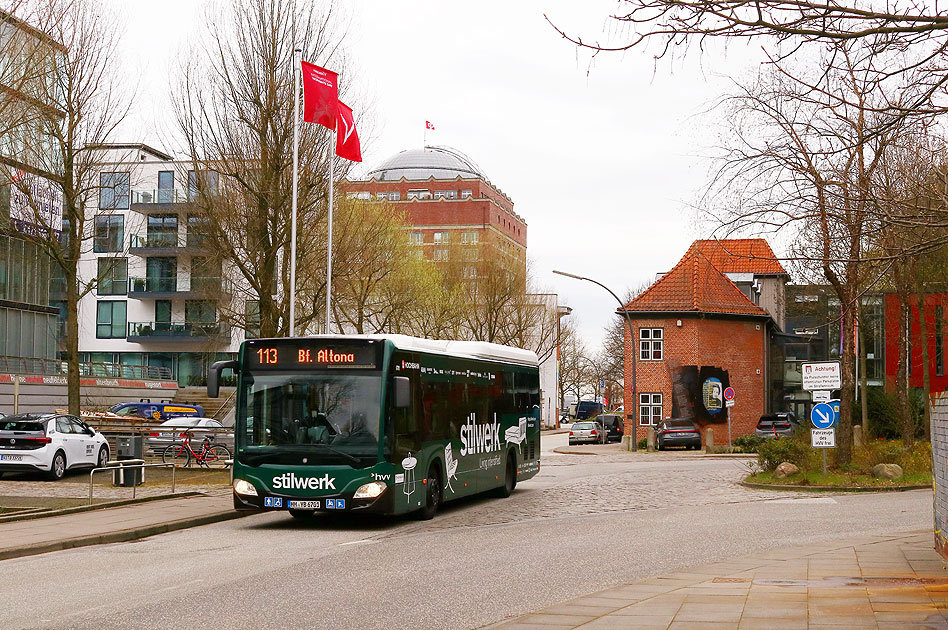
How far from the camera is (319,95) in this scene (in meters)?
27.8

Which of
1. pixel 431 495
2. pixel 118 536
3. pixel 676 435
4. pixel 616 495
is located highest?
pixel 431 495

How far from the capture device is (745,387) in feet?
180

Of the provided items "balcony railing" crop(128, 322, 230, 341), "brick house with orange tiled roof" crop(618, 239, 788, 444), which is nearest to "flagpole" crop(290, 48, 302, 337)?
"brick house with orange tiled roof" crop(618, 239, 788, 444)

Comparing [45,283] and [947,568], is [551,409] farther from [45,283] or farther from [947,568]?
[947,568]

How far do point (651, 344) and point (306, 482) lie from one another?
39184mm

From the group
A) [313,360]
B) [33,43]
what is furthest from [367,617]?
[33,43]

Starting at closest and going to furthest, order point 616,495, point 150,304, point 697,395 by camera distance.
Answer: point 616,495 → point 697,395 → point 150,304

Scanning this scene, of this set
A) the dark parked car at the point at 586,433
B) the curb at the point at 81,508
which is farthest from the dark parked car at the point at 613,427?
the curb at the point at 81,508

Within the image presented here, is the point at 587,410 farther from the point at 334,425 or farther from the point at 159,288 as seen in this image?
the point at 334,425

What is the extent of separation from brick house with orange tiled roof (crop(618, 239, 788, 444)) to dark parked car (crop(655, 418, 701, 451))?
2.30 meters

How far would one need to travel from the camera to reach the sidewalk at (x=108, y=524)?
48.0 feet

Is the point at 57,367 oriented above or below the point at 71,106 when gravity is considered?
below

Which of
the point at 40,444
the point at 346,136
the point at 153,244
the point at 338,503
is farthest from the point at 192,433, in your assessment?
the point at 153,244

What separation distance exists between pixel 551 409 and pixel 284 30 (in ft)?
259
